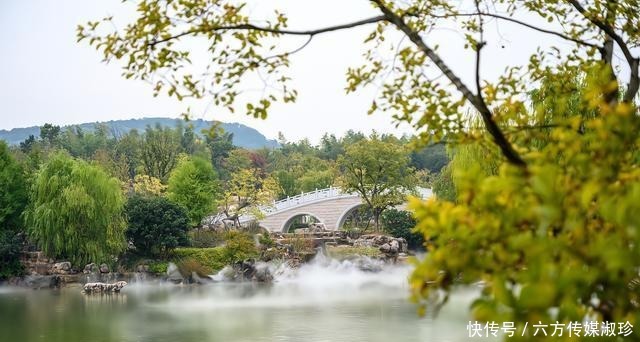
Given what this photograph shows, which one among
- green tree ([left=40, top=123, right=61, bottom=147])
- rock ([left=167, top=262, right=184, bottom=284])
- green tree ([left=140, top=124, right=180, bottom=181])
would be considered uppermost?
green tree ([left=40, top=123, right=61, bottom=147])

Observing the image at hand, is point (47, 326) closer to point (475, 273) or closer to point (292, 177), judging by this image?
point (475, 273)

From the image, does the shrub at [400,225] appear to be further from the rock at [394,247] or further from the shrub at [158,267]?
the shrub at [158,267]

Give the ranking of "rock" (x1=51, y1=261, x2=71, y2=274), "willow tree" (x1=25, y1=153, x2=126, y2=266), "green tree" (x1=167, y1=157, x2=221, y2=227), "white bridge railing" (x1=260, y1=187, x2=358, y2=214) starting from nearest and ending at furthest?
1. "willow tree" (x1=25, y1=153, x2=126, y2=266)
2. "rock" (x1=51, y1=261, x2=71, y2=274)
3. "green tree" (x1=167, y1=157, x2=221, y2=227)
4. "white bridge railing" (x1=260, y1=187, x2=358, y2=214)

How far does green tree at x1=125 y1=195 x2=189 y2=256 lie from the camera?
17703mm

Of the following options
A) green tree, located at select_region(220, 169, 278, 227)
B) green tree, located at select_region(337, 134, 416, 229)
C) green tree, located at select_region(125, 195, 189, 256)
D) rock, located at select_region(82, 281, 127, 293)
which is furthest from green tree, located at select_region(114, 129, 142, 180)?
rock, located at select_region(82, 281, 127, 293)

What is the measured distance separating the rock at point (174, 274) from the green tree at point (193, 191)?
3.52 metres

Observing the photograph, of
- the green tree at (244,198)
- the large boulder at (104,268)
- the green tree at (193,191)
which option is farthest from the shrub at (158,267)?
the green tree at (244,198)

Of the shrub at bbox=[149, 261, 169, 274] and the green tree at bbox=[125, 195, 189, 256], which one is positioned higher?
the green tree at bbox=[125, 195, 189, 256]

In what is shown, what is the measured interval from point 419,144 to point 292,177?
30.3 metres

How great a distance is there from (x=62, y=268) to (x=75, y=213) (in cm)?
128

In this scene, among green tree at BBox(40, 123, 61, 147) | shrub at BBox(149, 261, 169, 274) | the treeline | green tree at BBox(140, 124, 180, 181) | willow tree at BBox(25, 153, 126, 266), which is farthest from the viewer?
green tree at BBox(40, 123, 61, 147)

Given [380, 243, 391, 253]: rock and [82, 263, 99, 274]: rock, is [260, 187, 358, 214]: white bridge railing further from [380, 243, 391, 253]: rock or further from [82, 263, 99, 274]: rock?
[82, 263, 99, 274]: rock

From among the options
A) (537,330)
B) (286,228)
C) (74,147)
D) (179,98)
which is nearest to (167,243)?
(286,228)

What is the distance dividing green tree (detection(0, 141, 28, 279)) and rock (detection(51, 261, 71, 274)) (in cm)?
92
